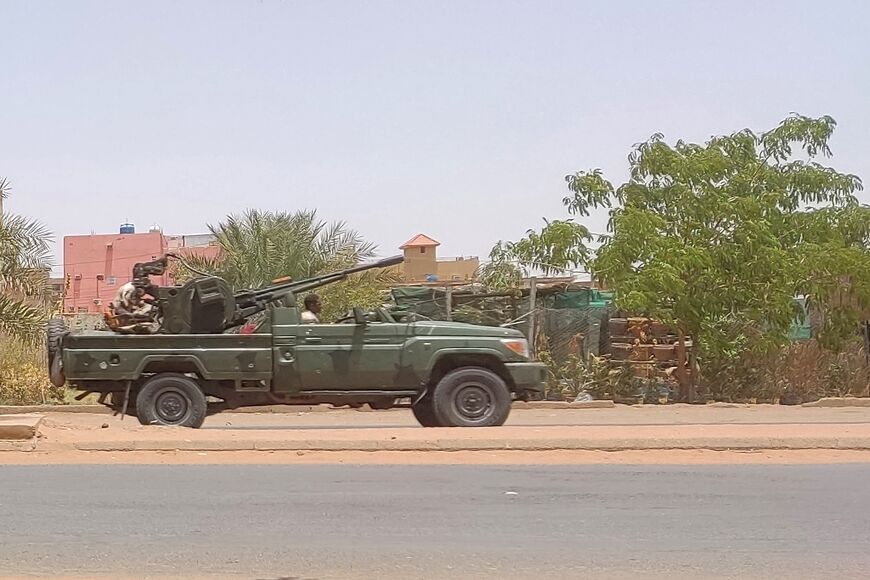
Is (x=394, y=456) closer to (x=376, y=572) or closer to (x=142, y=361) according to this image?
(x=142, y=361)

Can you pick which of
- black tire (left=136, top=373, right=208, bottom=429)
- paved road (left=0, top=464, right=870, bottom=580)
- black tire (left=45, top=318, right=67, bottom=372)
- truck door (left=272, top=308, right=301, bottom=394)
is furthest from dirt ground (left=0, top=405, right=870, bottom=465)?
black tire (left=45, top=318, right=67, bottom=372)

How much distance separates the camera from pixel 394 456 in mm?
10648

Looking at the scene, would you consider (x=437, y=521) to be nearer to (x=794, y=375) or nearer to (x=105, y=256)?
(x=794, y=375)

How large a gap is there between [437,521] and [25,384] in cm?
1432

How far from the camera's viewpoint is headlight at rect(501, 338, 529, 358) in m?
13.1

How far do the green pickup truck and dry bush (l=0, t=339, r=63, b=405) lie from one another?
23.7 feet

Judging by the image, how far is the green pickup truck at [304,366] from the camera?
12859 millimetres

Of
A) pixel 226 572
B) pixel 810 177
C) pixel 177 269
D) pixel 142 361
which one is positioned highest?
pixel 810 177

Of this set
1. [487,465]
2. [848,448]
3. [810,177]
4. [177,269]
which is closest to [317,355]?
[487,465]

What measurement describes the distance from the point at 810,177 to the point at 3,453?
1559 centimetres

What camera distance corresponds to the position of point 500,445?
35.4 feet

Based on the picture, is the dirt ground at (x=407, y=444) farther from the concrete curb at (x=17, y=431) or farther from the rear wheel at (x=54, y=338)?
the rear wheel at (x=54, y=338)

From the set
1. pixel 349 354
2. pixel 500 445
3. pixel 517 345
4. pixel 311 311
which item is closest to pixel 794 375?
pixel 517 345

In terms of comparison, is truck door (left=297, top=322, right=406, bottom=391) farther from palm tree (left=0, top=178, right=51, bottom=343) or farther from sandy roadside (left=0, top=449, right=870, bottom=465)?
palm tree (left=0, top=178, right=51, bottom=343)
